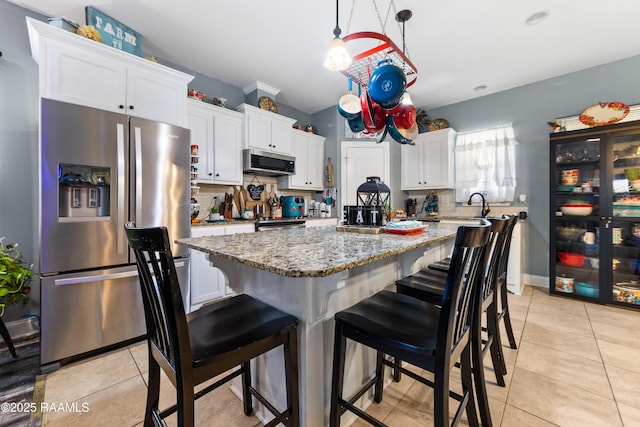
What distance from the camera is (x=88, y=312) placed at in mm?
1884

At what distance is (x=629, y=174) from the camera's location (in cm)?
278

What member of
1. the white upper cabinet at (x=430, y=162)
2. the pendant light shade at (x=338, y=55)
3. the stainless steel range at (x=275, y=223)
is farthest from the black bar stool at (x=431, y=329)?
the white upper cabinet at (x=430, y=162)

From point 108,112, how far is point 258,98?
79.7 inches

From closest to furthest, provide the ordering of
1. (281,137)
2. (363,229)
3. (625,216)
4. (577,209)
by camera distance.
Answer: (363,229) < (625,216) < (577,209) < (281,137)

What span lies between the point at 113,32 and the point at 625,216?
5.37 m

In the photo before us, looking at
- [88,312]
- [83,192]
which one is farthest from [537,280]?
[83,192]

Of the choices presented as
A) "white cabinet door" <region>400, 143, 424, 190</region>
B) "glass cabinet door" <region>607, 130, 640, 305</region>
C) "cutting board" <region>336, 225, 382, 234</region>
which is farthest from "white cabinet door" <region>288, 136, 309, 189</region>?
"glass cabinet door" <region>607, 130, 640, 305</region>

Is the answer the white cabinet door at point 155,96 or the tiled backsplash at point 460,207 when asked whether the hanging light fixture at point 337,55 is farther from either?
the tiled backsplash at point 460,207

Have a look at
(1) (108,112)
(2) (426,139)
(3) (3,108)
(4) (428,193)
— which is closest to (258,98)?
(1) (108,112)

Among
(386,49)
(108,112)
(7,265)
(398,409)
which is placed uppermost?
(386,49)

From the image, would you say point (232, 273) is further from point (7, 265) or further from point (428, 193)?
point (428, 193)

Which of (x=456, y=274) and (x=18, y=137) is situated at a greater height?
(x=18, y=137)

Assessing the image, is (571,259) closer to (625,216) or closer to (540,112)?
(625,216)

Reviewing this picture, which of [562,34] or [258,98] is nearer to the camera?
[562,34]
